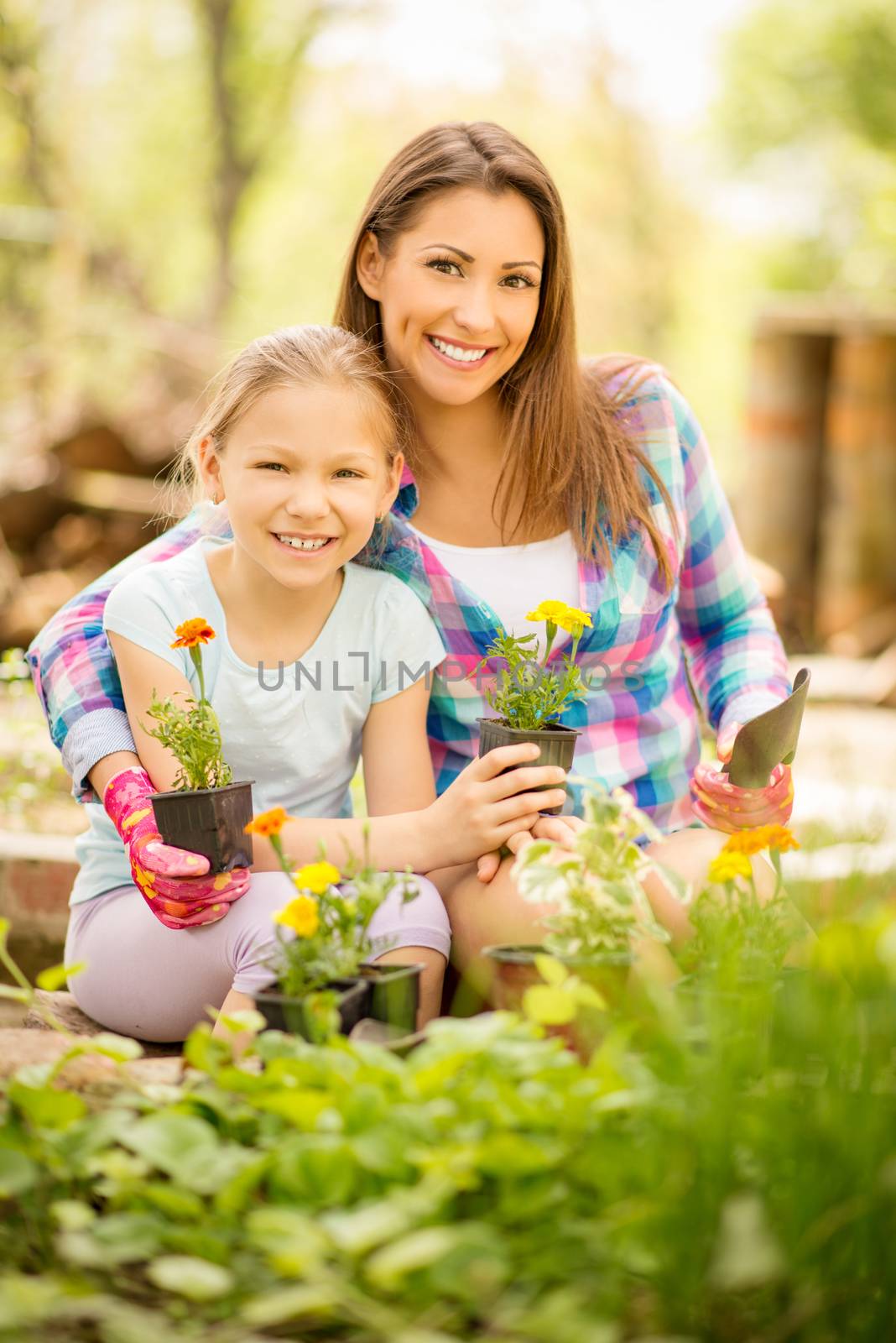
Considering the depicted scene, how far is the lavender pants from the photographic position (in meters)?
1.76

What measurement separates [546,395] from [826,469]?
449 cm

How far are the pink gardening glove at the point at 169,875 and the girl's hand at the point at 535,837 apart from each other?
0.32 metres

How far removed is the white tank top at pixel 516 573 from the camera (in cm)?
225

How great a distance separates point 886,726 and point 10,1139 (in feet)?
14.1

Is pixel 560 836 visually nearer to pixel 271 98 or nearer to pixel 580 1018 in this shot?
pixel 580 1018

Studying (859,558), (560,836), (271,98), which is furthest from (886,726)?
(271,98)

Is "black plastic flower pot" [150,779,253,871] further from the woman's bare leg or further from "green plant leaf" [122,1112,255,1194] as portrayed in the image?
"green plant leaf" [122,1112,255,1194]

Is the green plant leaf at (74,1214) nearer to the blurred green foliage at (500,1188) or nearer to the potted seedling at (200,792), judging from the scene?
the blurred green foliage at (500,1188)

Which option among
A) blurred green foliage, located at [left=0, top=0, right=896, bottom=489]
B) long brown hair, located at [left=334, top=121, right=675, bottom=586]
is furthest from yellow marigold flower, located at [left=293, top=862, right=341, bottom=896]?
blurred green foliage, located at [left=0, top=0, right=896, bottom=489]

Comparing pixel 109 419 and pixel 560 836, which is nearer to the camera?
pixel 560 836

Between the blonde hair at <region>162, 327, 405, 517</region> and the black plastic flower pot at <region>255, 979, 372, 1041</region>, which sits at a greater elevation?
the blonde hair at <region>162, 327, 405, 517</region>

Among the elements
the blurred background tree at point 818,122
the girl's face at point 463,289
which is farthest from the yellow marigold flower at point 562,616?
the blurred background tree at point 818,122

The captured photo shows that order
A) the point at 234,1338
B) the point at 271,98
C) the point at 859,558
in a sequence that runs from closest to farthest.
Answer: the point at 234,1338 → the point at 859,558 → the point at 271,98

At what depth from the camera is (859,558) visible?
6258 mm
